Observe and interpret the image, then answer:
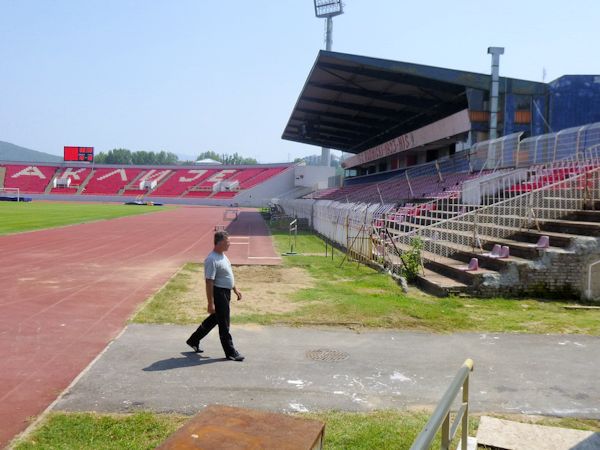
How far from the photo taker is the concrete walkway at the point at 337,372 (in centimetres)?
553

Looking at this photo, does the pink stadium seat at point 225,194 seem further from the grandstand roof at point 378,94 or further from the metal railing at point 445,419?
the metal railing at point 445,419

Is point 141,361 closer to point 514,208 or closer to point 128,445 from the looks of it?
point 128,445

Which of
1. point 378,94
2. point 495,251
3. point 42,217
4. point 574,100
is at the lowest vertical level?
point 42,217

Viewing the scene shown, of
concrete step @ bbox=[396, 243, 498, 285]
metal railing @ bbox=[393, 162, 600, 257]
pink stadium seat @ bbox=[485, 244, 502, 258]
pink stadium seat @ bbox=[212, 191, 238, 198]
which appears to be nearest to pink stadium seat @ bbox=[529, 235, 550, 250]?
pink stadium seat @ bbox=[485, 244, 502, 258]

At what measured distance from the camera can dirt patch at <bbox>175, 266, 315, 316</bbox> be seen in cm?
1016

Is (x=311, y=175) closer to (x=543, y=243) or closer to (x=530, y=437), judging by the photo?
(x=543, y=243)

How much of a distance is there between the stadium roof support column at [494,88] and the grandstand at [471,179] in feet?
1.49

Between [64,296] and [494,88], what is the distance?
75.4 feet

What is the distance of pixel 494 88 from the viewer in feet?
87.4

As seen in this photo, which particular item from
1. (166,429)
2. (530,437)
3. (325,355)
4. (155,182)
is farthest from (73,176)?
(530,437)

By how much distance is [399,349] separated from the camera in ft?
24.7

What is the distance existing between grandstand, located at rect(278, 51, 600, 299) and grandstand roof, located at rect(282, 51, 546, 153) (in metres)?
0.09

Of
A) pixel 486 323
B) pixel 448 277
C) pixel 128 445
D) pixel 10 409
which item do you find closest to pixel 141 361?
pixel 10 409

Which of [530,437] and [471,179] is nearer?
[530,437]
